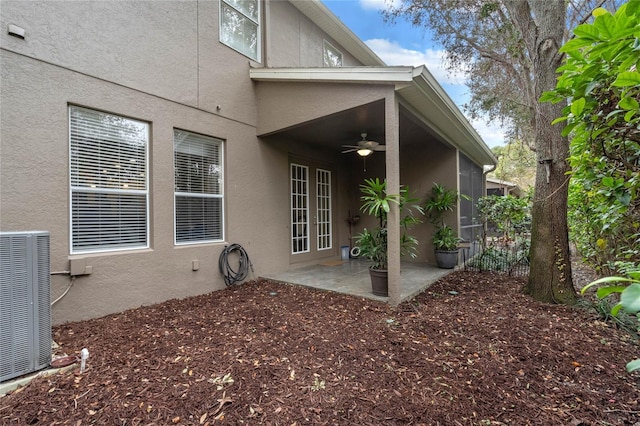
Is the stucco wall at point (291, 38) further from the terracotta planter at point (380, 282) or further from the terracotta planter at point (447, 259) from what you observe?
the terracotta planter at point (447, 259)

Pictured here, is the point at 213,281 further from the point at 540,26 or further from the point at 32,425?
the point at 540,26

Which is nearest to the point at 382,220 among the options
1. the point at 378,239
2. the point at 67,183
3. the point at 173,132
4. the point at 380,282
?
the point at 378,239

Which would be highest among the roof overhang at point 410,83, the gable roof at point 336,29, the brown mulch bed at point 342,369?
the gable roof at point 336,29

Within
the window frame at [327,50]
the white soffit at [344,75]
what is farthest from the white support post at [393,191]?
the window frame at [327,50]

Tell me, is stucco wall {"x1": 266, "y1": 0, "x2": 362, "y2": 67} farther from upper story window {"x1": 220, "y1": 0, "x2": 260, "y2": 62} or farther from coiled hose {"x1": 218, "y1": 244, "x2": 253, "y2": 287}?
coiled hose {"x1": 218, "y1": 244, "x2": 253, "y2": 287}

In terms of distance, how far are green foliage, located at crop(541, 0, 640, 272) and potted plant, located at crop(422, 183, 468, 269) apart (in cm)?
386

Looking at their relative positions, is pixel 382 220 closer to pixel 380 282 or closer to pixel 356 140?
pixel 380 282

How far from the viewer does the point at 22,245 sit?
2.38 m

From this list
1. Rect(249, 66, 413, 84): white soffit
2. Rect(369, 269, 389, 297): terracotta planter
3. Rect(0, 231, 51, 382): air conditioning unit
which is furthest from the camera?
Rect(369, 269, 389, 297): terracotta planter

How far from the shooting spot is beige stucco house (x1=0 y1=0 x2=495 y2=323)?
10.9 ft

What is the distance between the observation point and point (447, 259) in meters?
6.45

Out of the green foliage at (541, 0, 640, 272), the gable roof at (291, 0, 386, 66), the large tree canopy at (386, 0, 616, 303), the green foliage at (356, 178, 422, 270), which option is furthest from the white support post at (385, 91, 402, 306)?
the gable roof at (291, 0, 386, 66)

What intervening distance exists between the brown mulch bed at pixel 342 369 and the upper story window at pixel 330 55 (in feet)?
23.0

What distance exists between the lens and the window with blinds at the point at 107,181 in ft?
11.9
